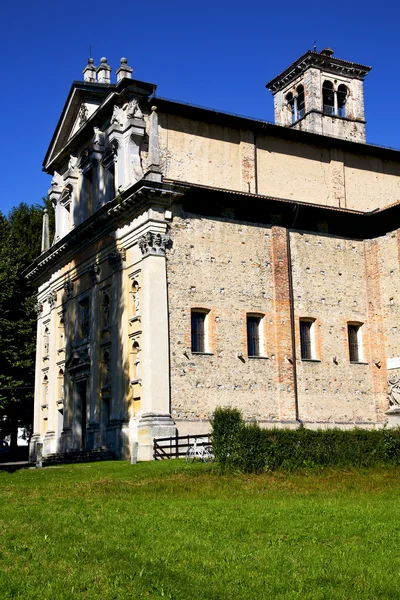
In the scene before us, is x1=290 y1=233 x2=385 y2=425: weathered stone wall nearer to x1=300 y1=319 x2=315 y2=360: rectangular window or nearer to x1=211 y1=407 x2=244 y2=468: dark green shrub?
x1=300 y1=319 x2=315 y2=360: rectangular window

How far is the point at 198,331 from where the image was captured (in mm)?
31109

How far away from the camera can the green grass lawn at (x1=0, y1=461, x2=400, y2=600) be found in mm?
8312

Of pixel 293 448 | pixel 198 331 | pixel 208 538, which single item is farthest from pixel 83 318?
pixel 208 538

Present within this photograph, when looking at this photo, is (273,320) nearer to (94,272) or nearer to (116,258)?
(116,258)

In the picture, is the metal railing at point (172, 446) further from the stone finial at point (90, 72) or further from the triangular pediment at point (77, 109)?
the stone finial at point (90, 72)

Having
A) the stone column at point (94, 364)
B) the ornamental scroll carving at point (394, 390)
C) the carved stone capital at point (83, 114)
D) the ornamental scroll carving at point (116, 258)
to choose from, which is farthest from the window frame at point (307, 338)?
the carved stone capital at point (83, 114)

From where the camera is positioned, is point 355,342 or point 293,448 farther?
point 355,342

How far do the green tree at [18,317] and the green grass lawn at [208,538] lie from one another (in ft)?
82.0

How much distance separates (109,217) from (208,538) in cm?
2386

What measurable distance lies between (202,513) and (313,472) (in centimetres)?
577

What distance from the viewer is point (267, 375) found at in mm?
31906

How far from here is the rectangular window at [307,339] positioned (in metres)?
33.5

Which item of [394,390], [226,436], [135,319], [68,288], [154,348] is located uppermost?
[68,288]

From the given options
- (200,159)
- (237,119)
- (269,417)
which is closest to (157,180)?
(200,159)
